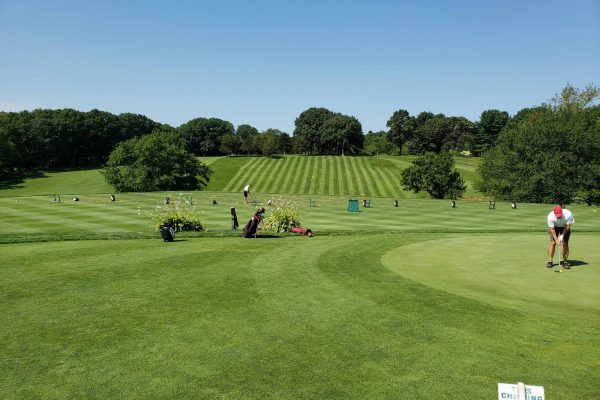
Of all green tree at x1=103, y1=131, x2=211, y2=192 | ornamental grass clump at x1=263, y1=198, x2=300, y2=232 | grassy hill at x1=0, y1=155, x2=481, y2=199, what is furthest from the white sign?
green tree at x1=103, y1=131, x2=211, y2=192

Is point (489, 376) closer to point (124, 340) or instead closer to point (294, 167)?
point (124, 340)

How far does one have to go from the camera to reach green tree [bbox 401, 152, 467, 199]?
8456 cm

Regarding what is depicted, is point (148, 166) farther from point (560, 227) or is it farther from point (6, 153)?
point (560, 227)

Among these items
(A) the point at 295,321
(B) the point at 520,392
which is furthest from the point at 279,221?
(B) the point at 520,392

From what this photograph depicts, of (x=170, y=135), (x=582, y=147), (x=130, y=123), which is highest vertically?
(x=130, y=123)

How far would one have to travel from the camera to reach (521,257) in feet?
58.9

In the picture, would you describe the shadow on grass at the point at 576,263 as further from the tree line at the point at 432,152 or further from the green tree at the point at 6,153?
the green tree at the point at 6,153

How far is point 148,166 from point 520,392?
9579cm

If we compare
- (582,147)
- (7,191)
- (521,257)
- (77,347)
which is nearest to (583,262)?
(521,257)

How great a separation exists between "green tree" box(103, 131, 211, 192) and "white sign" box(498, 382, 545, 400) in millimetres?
93054

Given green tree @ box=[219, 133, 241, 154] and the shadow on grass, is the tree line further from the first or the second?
the shadow on grass

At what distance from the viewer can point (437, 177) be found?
277 ft

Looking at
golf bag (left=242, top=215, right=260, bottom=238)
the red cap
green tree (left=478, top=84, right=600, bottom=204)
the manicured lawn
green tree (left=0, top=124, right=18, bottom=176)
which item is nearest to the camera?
the manicured lawn

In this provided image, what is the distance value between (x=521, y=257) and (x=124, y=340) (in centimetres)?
1574
